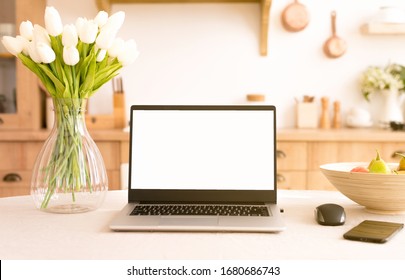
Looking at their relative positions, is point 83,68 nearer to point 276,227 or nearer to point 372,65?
point 276,227

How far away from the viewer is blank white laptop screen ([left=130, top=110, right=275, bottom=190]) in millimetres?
1435

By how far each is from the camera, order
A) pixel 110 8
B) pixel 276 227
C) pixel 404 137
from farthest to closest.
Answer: pixel 110 8
pixel 404 137
pixel 276 227

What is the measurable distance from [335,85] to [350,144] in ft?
1.97

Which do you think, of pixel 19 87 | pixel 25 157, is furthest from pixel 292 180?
pixel 19 87

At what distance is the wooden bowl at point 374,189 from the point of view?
129 cm

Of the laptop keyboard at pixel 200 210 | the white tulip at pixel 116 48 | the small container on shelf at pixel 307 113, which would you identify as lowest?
the laptop keyboard at pixel 200 210

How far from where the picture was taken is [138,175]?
56.7 inches

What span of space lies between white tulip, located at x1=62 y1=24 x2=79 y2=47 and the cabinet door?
1.80 meters

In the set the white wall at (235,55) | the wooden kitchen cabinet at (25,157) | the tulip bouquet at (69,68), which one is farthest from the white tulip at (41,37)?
the white wall at (235,55)

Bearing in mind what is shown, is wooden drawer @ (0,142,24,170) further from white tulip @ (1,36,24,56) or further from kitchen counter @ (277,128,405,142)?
white tulip @ (1,36,24,56)

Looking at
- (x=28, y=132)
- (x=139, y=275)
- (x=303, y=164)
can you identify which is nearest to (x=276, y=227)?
(x=139, y=275)

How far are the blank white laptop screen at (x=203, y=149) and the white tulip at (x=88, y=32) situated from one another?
236 mm

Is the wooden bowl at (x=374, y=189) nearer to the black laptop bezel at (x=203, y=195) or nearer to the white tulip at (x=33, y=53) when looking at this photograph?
the black laptop bezel at (x=203, y=195)

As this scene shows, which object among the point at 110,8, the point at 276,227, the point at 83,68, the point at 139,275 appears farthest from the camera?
the point at 110,8
